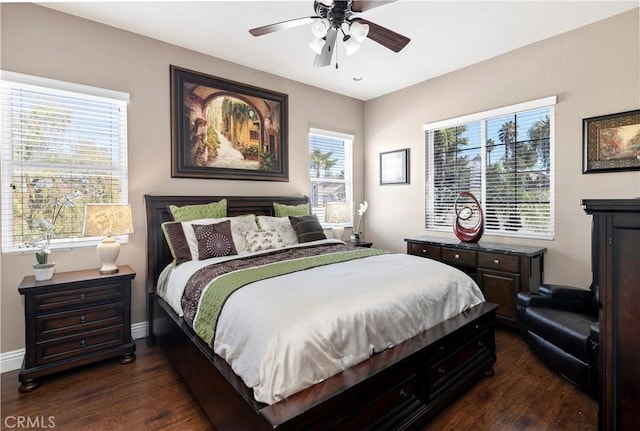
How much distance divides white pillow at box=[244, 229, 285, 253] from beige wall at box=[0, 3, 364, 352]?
0.90m

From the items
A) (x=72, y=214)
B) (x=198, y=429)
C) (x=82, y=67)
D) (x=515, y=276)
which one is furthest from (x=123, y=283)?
(x=515, y=276)

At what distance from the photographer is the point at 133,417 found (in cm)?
198

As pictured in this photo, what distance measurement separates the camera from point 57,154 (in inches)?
109

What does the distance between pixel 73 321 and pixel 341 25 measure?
3.02 metres

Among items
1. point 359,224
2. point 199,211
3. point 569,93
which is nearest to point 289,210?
point 199,211

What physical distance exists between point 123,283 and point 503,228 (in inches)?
157

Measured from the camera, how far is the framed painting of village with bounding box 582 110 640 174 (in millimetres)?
2732

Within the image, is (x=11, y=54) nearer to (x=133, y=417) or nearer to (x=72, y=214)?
(x=72, y=214)

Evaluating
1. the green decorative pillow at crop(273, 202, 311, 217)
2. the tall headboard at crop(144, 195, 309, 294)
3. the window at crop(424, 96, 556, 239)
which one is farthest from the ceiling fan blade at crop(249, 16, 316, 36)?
the window at crop(424, 96, 556, 239)

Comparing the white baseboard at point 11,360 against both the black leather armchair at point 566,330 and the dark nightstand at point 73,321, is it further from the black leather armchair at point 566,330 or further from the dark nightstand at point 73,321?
the black leather armchair at point 566,330

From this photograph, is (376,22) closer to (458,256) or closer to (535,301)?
(458,256)

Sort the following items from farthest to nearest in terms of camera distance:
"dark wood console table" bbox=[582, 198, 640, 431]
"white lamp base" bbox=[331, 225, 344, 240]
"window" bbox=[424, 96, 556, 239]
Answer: "white lamp base" bbox=[331, 225, 344, 240]
"window" bbox=[424, 96, 556, 239]
"dark wood console table" bbox=[582, 198, 640, 431]

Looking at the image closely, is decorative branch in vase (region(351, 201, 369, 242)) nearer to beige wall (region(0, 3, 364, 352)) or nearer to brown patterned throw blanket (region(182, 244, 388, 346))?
beige wall (region(0, 3, 364, 352))

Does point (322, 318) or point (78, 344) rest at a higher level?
point (322, 318)
